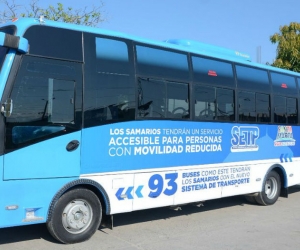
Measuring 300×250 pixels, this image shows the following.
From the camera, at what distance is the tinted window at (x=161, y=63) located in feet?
24.3

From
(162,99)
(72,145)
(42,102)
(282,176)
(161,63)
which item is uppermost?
(161,63)

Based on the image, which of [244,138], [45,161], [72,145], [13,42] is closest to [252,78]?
[244,138]

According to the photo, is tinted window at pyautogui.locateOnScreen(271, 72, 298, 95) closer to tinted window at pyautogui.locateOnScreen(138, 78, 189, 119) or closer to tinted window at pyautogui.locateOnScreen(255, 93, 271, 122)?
tinted window at pyautogui.locateOnScreen(255, 93, 271, 122)

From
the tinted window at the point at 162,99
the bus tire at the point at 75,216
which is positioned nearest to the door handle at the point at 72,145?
the bus tire at the point at 75,216

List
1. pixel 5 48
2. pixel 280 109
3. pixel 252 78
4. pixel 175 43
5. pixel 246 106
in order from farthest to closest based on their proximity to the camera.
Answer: pixel 280 109, pixel 252 78, pixel 246 106, pixel 175 43, pixel 5 48

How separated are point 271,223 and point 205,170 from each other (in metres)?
1.75

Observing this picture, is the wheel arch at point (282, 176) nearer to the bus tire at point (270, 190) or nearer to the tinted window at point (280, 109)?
the bus tire at point (270, 190)

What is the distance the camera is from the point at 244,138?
9.54m

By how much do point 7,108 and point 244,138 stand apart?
18.8 feet

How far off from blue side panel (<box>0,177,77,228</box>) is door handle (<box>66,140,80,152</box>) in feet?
1.54

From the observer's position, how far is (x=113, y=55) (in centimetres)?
695

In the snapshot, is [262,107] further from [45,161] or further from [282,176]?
[45,161]

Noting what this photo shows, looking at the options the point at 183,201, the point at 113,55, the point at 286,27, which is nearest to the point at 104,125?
the point at 113,55

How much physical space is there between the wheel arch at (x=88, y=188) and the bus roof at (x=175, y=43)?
2.33 m
